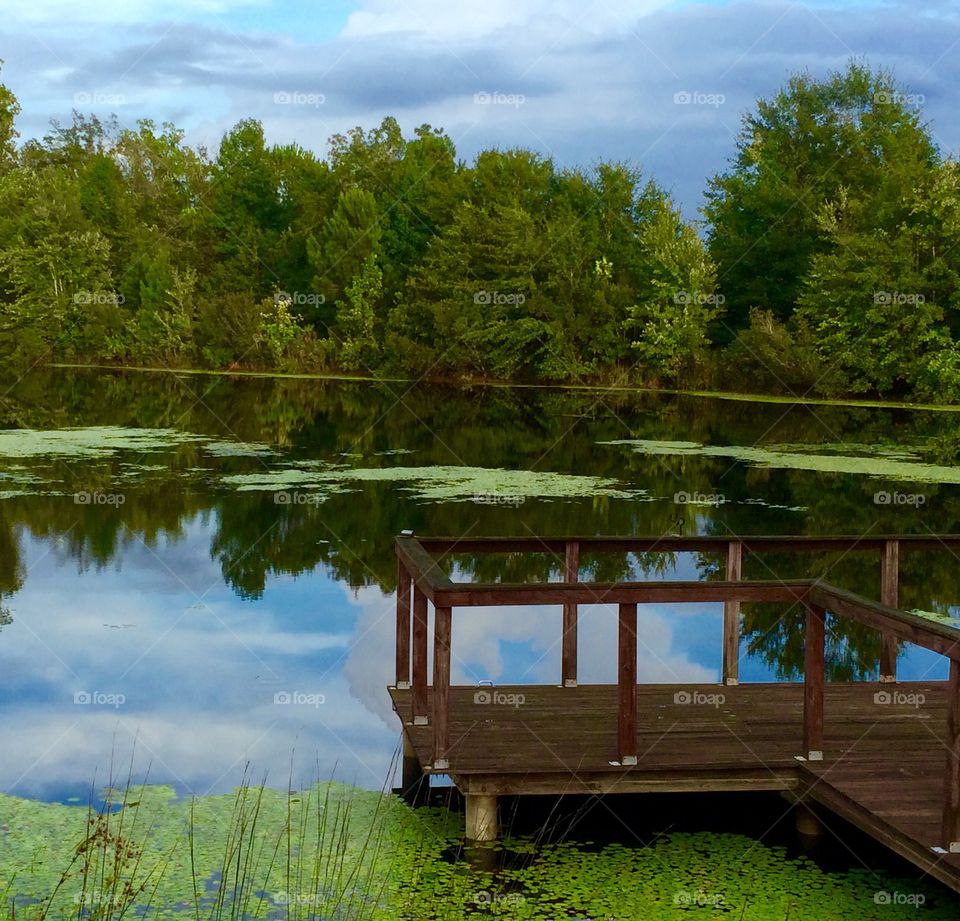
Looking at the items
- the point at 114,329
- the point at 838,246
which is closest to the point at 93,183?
the point at 114,329

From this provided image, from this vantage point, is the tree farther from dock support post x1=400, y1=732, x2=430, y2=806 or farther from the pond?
dock support post x1=400, y1=732, x2=430, y2=806

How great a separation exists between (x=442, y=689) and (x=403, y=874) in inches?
36.0

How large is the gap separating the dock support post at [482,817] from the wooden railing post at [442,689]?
0.25 m

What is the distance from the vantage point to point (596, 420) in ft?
116

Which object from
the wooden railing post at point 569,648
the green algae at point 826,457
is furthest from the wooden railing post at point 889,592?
the green algae at point 826,457

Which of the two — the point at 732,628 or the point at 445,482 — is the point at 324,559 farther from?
the point at 732,628

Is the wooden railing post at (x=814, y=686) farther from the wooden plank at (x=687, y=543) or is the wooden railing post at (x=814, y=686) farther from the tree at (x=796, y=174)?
the tree at (x=796, y=174)

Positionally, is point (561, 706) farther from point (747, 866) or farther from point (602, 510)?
point (602, 510)

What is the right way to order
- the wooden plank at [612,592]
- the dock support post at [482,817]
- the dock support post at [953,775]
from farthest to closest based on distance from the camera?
the dock support post at [482,817]
the wooden plank at [612,592]
the dock support post at [953,775]

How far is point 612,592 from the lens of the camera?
6645 millimetres

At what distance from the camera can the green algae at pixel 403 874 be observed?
5883 millimetres

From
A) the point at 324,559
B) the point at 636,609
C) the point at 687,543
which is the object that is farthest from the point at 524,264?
the point at 636,609

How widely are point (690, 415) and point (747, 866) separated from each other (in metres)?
31.2

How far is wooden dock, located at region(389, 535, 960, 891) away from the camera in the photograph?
6125mm
